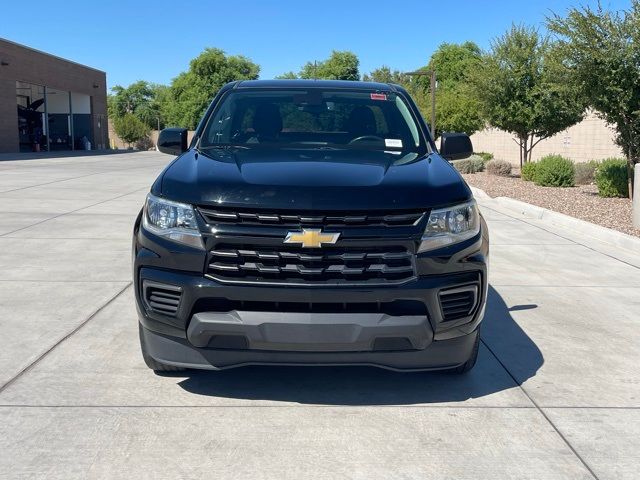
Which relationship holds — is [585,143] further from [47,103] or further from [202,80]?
[202,80]

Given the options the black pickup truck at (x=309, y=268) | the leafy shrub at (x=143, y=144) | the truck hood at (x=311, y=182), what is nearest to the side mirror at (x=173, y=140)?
the truck hood at (x=311, y=182)

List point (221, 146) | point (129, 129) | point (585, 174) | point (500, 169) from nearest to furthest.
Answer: point (221, 146) → point (585, 174) → point (500, 169) → point (129, 129)

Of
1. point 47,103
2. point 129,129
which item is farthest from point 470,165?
point 129,129

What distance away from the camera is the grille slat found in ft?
12.0

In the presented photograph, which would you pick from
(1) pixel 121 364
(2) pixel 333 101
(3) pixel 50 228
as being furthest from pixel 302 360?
(3) pixel 50 228

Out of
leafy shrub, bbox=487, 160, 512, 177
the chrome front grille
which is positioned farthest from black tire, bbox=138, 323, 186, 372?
leafy shrub, bbox=487, 160, 512, 177

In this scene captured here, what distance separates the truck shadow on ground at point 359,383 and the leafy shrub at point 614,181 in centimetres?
1240

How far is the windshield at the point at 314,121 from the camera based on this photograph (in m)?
5.04

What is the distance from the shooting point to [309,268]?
3.64 metres

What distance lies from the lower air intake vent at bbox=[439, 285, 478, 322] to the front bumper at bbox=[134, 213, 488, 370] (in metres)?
0.02

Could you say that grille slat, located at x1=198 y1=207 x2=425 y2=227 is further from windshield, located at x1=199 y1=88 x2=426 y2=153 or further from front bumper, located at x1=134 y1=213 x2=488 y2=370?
windshield, located at x1=199 y1=88 x2=426 y2=153

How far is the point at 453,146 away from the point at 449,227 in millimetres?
1673

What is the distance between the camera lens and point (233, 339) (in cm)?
368

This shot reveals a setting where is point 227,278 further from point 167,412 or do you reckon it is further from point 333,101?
point 333,101
